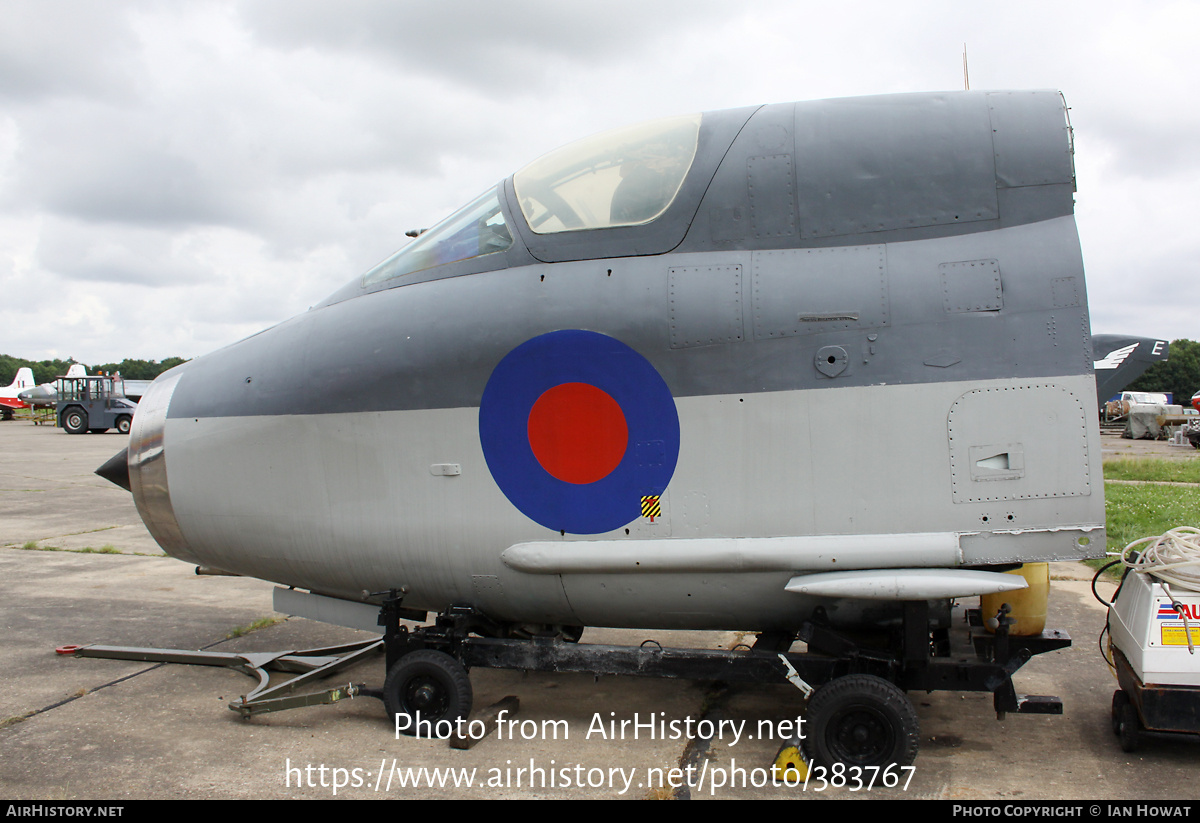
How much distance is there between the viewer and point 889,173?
12.9 ft

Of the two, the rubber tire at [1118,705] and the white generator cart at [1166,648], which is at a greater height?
the white generator cart at [1166,648]

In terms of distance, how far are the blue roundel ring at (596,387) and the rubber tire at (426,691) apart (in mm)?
993

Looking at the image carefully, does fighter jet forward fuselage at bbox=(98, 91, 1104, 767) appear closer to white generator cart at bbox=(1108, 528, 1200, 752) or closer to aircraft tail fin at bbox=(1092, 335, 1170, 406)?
white generator cart at bbox=(1108, 528, 1200, 752)

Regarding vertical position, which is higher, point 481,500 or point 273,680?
point 481,500

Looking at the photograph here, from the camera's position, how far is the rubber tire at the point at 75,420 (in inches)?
1330

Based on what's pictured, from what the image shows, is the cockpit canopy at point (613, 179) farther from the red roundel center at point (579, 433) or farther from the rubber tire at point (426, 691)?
the rubber tire at point (426, 691)

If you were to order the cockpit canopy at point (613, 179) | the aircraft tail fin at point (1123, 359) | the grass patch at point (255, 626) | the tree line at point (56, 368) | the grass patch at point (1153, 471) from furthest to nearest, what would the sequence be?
the tree line at point (56, 368)
the grass patch at point (1153, 471)
the grass patch at point (255, 626)
the aircraft tail fin at point (1123, 359)
the cockpit canopy at point (613, 179)

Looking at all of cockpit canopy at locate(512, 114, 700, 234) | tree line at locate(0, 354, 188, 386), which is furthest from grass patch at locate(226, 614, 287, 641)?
tree line at locate(0, 354, 188, 386)

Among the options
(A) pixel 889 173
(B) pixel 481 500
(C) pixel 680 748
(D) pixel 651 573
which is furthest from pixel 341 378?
(A) pixel 889 173

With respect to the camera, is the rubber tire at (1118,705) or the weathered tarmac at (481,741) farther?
the rubber tire at (1118,705)

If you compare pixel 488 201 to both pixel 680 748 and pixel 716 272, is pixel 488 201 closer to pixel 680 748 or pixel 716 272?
pixel 716 272

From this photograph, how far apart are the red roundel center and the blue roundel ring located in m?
0.03

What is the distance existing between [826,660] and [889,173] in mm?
2426

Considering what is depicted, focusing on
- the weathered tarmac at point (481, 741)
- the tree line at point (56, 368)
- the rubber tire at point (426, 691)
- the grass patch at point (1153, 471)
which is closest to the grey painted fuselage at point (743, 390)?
the rubber tire at point (426, 691)
